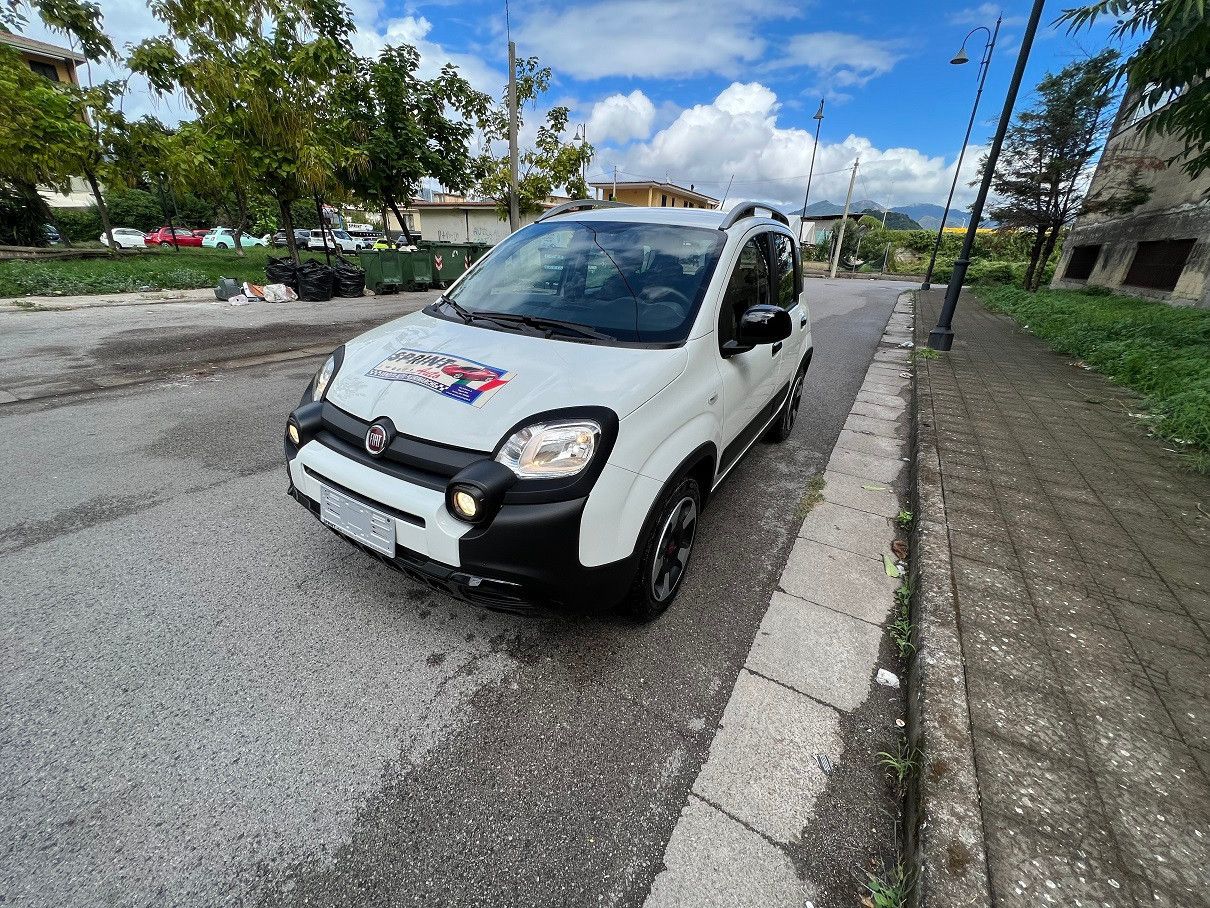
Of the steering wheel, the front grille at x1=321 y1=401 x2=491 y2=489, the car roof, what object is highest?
the car roof

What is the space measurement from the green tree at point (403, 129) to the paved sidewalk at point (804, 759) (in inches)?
638

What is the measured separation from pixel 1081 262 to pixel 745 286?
21.9 metres

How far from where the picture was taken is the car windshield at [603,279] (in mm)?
2402

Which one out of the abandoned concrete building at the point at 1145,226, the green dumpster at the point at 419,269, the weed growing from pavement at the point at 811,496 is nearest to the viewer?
the weed growing from pavement at the point at 811,496

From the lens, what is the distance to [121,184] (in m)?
13.6

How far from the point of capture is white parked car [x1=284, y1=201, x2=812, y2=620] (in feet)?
5.71

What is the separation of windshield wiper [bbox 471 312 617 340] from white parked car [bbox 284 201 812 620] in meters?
0.01

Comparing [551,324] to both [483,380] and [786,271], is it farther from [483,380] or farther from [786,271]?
[786,271]

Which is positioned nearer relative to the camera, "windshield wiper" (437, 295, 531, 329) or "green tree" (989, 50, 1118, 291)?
"windshield wiper" (437, 295, 531, 329)

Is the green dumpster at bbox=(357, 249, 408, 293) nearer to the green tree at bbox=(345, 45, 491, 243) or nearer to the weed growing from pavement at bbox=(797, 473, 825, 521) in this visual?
the green tree at bbox=(345, 45, 491, 243)

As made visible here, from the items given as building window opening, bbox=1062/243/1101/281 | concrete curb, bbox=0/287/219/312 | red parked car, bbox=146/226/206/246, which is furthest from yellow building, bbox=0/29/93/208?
building window opening, bbox=1062/243/1101/281

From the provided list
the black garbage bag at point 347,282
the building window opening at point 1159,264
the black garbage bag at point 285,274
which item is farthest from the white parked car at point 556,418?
the building window opening at point 1159,264

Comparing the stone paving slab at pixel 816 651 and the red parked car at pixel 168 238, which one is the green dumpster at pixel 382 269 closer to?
the stone paving slab at pixel 816 651

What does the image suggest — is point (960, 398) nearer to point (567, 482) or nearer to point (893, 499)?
point (893, 499)
